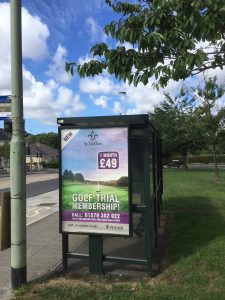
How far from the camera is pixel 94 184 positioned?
6.29 metres

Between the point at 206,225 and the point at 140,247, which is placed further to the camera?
Answer: the point at 206,225

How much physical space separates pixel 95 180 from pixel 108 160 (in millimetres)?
327

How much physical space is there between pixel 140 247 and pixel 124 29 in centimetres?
377

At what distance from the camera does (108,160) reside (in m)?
6.21

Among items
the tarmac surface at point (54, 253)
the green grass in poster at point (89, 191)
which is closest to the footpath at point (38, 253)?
the tarmac surface at point (54, 253)

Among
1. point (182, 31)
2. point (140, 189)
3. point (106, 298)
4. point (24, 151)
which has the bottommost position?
point (106, 298)

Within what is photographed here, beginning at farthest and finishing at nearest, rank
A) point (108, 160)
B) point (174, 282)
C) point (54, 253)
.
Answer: point (54, 253) < point (108, 160) < point (174, 282)

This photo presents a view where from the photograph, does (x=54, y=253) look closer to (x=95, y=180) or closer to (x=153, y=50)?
(x=95, y=180)

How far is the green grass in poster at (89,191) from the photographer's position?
6164mm

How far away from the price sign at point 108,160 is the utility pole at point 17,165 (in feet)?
3.33

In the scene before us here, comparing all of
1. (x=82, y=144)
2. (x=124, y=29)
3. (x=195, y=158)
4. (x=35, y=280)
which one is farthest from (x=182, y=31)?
(x=195, y=158)

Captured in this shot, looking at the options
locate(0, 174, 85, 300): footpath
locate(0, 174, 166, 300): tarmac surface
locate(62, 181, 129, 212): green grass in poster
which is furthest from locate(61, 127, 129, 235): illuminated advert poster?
locate(0, 174, 85, 300): footpath

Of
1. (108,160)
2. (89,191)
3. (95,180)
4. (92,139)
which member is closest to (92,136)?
(92,139)

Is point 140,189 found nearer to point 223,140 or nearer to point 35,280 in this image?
point 35,280
